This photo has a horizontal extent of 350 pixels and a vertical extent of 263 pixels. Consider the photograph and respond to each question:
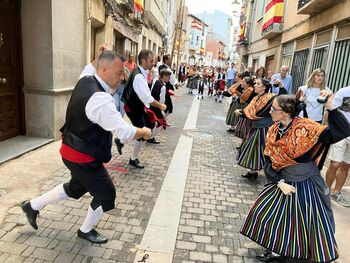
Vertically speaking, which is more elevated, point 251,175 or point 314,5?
point 314,5

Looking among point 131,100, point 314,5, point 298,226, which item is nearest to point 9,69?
point 131,100

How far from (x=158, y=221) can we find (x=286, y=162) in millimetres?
1617

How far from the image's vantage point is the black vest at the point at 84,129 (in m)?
2.53

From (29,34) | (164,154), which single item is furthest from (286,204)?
(29,34)

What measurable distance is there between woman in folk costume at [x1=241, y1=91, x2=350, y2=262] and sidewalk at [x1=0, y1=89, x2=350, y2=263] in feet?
1.62

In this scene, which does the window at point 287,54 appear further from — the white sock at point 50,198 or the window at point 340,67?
the white sock at point 50,198

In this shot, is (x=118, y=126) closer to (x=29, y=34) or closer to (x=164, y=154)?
(x=164, y=154)

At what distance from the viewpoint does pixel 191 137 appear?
26.0 feet

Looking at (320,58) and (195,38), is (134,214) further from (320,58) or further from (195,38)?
(195,38)

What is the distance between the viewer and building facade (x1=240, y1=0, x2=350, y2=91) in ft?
24.4

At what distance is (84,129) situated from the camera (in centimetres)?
259

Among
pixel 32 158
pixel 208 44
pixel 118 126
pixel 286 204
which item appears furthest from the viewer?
pixel 208 44

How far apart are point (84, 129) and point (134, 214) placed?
153cm

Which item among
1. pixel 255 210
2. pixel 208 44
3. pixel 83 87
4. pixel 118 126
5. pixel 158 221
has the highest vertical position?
pixel 208 44
